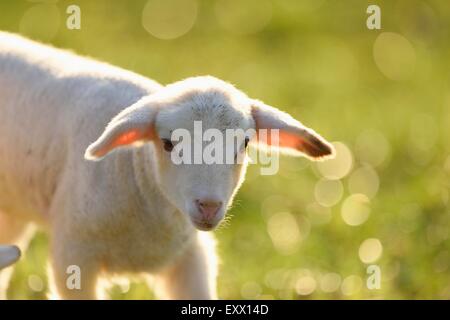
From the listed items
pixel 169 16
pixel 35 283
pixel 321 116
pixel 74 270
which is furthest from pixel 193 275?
pixel 169 16

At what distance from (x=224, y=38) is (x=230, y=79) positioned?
5.79 ft

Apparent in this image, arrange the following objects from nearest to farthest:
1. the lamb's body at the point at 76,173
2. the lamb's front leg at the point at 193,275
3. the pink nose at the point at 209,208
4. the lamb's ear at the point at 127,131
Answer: the pink nose at the point at 209,208
the lamb's ear at the point at 127,131
the lamb's body at the point at 76,173
the lamb's front leg at the point at 193,275

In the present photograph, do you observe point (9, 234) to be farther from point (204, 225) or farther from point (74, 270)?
point (204, 225)

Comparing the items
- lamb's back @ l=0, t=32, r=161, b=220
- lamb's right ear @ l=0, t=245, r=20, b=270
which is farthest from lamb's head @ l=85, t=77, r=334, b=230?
lamb's back @ l=0, t=32, r=161, b=220

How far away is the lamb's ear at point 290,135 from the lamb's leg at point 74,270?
3.07 ft

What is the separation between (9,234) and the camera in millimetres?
6137

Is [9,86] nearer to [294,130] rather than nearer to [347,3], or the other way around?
[294,130]

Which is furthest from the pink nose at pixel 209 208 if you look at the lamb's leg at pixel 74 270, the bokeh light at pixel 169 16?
the bokeh light at pixel 169 16

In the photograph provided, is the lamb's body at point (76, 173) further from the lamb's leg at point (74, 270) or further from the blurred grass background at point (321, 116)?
the blurred grass background at point (321, 116)

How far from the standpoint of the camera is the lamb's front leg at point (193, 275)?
5727 millimetres

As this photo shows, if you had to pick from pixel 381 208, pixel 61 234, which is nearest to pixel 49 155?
pixel 61 234

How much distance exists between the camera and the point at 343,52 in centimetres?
1180

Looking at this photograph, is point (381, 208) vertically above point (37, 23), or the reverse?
point (37, 23)

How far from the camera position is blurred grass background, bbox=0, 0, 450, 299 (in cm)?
655
